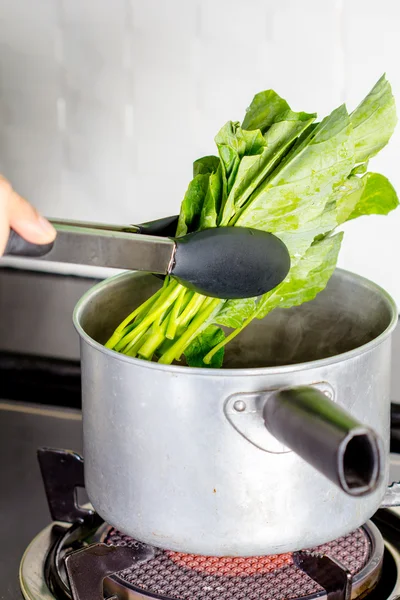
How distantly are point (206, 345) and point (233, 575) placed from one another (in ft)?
0.67

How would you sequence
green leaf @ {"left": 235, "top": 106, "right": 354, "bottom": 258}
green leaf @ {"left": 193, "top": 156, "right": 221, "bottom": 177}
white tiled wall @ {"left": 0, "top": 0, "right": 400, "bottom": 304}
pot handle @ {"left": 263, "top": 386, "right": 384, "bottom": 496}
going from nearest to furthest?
1. pot handle @ {"left": 263, "top": 386, "right": 384, "bottom": 496}
2. green leaf @ {"left": 235, "top": 106, "right": 354, "bottom": 258}
3. green leaf @ {"left": 193, "top": 156, "right": 221, "bottom": 177}
4. white tiled wall @ {"left": 0, "top": 0, "right": 400, "bottom": 304}

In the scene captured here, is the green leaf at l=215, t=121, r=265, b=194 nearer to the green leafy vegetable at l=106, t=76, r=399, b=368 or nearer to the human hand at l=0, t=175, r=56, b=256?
the green leafy vegetable at l=106, t=76, r=399, b=368

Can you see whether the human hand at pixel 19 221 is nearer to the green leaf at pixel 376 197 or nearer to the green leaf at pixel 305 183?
the green leaf at pixel 305 183

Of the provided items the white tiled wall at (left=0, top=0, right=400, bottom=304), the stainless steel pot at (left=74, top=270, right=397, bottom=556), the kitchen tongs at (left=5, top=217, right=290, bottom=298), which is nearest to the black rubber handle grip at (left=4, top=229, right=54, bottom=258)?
the kitchen tongs at (left=5, top=217, right=290, bottom=298)

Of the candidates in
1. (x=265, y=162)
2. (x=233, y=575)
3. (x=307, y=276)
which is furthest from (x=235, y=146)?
(x=233, y=575)

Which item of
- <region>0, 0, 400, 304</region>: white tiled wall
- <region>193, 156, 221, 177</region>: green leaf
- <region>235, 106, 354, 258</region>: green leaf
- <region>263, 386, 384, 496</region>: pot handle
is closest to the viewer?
<region>263, 386, 384, 496</region>: pot handle

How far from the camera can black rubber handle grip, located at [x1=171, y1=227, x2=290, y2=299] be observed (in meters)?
0.58

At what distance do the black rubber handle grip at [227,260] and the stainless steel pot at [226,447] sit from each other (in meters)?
0.07

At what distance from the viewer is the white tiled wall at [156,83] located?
1.11m

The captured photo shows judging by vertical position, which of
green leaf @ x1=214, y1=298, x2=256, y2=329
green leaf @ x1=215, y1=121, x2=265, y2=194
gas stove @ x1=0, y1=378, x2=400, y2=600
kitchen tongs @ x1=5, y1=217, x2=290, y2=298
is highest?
green leaf @ x1=215, y1=121, x2=265, y2=194

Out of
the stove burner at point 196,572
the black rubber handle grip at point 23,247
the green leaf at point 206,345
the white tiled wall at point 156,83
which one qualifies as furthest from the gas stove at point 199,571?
the white tiled wall at point 156,83

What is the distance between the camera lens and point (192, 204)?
2.18ft

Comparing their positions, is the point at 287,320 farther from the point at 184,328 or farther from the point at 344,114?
the point at 344,114

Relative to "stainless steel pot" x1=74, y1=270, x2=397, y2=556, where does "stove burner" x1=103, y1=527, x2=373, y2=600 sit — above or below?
below
